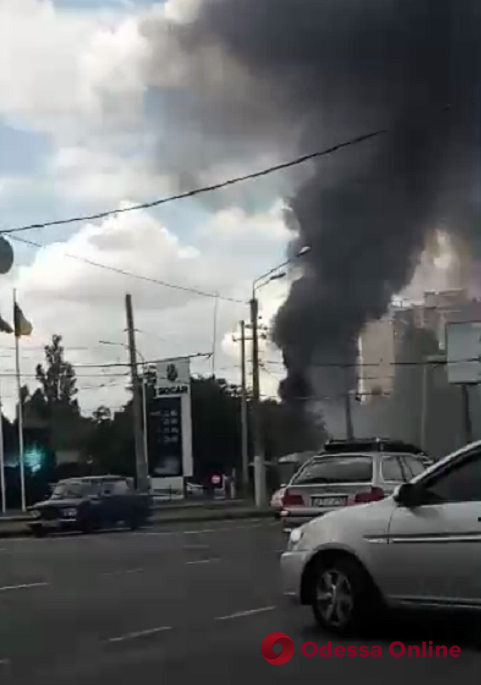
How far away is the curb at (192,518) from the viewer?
97.9 ft

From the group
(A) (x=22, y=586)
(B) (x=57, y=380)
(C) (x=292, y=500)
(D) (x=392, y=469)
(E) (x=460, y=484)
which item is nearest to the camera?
(E) (x=460, y=484)

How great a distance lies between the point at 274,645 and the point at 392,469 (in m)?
8.30

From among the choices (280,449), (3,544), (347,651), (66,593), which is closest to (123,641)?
(347,651)

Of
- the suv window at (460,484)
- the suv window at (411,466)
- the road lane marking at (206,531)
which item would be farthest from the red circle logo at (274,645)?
the road lane marking at (206,531)

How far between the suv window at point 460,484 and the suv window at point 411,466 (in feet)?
27.1

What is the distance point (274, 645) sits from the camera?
8.93 metres

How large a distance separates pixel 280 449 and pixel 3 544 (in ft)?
81.2

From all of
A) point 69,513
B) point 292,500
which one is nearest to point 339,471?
point 292,500

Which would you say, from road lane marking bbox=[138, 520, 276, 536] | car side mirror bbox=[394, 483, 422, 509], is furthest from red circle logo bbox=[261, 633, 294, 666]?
road lane marking bbox=[138, 520, 276, 536]

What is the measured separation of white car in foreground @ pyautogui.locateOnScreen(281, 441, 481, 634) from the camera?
28.3 ft

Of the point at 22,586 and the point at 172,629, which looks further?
the point at 22,586

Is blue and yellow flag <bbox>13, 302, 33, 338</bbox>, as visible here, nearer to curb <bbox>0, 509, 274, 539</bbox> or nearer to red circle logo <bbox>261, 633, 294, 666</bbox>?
curb <bbox>0, 509, 274, 539</bbox>

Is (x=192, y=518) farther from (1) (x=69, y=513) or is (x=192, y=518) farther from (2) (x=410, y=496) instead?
(2) (x=410, y=496)

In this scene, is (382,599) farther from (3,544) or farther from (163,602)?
(3,544)
